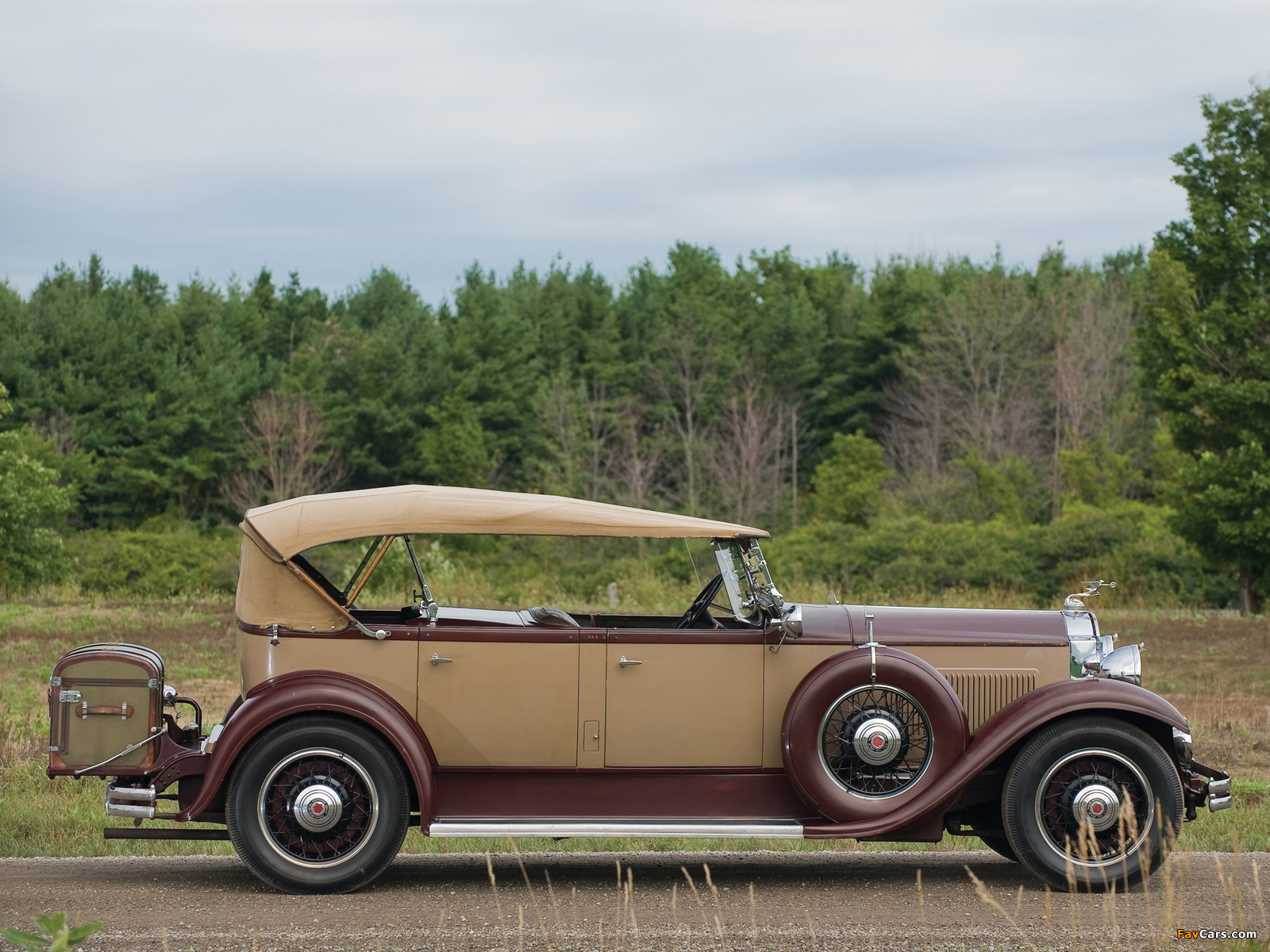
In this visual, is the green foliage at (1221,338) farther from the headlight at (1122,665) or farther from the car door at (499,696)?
the car door at (499,696)

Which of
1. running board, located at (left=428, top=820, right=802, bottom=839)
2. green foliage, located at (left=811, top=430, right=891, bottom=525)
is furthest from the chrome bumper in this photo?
green foliage, located at (left=811, top=430, right=891, bottom=525)

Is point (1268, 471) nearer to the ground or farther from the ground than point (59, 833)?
farther from the ground

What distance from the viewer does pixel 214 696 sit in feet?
50.1

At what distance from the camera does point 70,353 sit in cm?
5344

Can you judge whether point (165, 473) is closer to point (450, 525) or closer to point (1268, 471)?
point (1268, 471)

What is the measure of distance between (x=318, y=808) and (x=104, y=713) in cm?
126

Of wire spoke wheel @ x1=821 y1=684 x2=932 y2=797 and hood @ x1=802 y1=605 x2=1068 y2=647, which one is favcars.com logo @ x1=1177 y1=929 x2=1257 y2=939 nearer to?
wire spoke wheel @ x1=821 y1=684 x2=932 y2=797

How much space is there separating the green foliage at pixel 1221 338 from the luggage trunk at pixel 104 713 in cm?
2476

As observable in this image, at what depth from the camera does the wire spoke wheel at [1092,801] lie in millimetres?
6461

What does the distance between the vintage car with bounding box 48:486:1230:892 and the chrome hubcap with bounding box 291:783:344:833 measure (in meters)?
0.01

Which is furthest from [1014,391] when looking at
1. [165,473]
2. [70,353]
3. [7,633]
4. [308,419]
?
[7,633]

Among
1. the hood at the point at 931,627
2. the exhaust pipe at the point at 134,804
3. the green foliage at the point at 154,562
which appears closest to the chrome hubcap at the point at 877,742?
the hood at the point at 931,627

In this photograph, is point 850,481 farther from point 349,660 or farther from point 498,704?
point 349,660

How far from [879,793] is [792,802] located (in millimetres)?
446
